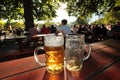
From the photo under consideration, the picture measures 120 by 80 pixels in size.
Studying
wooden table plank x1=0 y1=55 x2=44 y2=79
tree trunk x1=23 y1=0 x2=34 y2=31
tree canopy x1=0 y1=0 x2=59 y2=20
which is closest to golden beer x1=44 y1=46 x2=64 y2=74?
wooden table plank x1=0 y1=55 x2=44 y2=79

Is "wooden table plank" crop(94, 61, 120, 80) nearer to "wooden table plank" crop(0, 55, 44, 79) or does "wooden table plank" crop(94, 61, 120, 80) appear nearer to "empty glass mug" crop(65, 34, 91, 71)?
"empty glass mug" crop(65, 34, 91, 71)

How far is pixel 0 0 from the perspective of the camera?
1327 cm

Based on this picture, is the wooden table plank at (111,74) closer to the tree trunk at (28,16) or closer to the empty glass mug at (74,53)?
the empty glass mug at (74,53)

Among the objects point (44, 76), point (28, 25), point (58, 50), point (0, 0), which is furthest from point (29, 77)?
point (0, 0)

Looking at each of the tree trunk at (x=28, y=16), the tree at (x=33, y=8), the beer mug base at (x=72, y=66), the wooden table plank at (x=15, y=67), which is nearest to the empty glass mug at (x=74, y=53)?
the beer mug base at (x=72, y=66)

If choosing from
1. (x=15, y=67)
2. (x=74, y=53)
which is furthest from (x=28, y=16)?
(x=74, y=53)

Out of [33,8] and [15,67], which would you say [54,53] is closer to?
[15,67]

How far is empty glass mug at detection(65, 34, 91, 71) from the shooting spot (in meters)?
1.08

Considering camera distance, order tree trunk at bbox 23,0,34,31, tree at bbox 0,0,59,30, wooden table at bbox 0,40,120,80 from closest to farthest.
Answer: wooden table at bbox 0,40,120,80, tree trunk at bbox 23,0,34,31, tree at bbox 0,0,59,30

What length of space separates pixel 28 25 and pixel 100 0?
332 inches

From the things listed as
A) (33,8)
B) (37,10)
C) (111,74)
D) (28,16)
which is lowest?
(111,74)

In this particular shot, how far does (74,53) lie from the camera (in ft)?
3.58

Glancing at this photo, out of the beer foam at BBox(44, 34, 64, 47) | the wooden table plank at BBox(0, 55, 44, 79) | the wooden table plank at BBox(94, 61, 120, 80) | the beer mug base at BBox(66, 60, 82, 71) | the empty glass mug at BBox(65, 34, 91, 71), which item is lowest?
the wooden table plank at BBox(94, 61, 120, 80)

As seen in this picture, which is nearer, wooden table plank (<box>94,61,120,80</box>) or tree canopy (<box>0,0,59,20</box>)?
wooden table plank (<box>94,61,120,80</box>)
